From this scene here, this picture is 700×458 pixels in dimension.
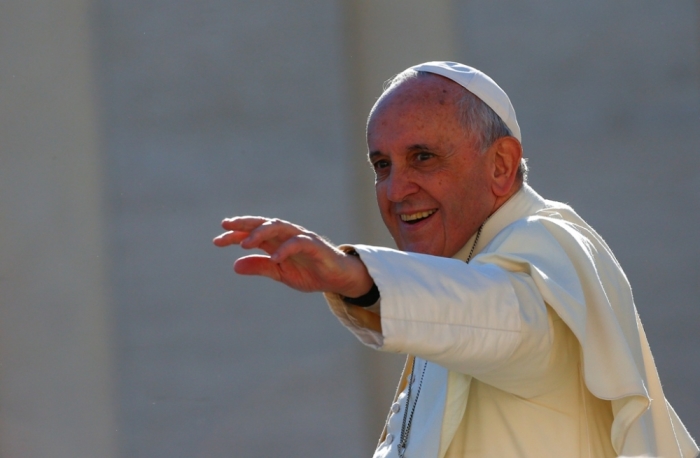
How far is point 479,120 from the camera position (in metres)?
2.83

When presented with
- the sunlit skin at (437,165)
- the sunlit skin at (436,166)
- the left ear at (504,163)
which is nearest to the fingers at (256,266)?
the sunlit skin at (436,166)

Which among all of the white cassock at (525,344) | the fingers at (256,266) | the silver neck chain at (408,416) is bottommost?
the silver neck chain at (408,416)

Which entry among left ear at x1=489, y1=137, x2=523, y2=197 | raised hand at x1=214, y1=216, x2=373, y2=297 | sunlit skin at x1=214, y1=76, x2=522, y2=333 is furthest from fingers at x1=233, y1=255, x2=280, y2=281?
left ear at x1=489, y1=137, x2=523, y2=197

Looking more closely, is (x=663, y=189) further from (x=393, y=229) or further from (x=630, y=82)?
(x=393, y=229)

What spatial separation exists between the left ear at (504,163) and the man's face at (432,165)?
3 centimetres

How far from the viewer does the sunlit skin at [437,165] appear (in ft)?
9.09

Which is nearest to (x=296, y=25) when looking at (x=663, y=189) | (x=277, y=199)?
(x=277, y=199)

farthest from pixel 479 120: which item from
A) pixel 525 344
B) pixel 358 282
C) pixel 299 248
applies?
pixel 299 248

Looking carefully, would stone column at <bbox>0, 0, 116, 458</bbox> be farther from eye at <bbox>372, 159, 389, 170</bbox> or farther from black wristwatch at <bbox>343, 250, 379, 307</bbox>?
black wristwatch at <bbox>343, 250, 379, 307</bbox>

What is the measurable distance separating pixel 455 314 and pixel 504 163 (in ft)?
3.27

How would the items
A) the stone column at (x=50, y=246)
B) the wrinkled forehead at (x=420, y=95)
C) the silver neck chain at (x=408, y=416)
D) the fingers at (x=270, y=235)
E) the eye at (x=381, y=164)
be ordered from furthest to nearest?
1. the stone column at (x=50, y=246)
2. the eye at (x=381, y=164)
3. the wrinkled forehead at (x=420, y=95)
4. the silver neck chain at (x=408, y=416)
5. the fingers at (x=270, y=235)

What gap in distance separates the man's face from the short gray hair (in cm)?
2

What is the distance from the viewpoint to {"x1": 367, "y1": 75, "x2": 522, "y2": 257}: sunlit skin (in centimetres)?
277

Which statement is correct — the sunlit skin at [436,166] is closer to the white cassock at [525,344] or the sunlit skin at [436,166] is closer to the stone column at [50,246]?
the white cassock at [525,344]
